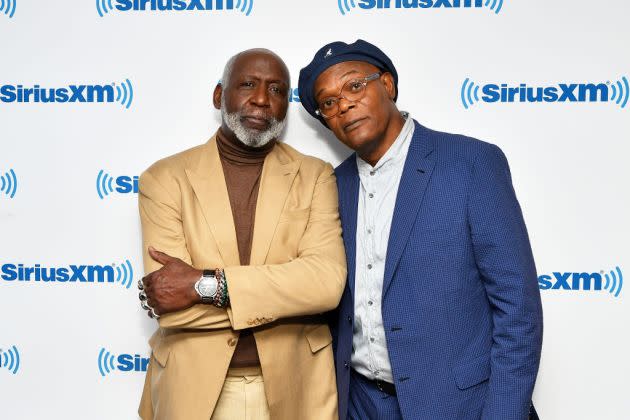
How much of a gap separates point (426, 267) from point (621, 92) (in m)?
1.20

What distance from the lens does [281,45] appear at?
2.30m

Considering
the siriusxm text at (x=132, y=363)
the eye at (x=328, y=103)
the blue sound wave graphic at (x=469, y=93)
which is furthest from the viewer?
the siriusxm text at (x=132, y=363)

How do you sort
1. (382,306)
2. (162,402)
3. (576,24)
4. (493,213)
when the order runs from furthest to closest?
(576,24) < (162,402) < (382,306) < (493,213)

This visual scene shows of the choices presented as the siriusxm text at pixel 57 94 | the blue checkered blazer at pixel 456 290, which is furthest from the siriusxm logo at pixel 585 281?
the siriusxm text at pixel 57 94

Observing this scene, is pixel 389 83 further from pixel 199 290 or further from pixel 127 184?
pixel 127 184

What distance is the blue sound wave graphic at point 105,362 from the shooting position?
8.15 ft

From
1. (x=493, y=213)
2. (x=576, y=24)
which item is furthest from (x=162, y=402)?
(x=576, y=24)

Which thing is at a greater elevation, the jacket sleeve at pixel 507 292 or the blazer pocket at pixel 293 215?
the blazer pocket at pixel 293 215

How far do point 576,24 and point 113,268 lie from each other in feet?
7.16

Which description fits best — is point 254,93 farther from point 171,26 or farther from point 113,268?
point 113,268

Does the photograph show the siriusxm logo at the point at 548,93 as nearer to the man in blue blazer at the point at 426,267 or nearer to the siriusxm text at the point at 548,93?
the siriusxm text at the point at 548,93

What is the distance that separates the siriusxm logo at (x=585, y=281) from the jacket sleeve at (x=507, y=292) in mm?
677

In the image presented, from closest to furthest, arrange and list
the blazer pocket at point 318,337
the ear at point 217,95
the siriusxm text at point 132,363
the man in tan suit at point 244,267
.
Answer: the man in tan suit at point 244,267
the blazer pocket at point 318,337
the ear at point 217,95
the siriusxm text at point 132,363

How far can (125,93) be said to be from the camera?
2371mm
